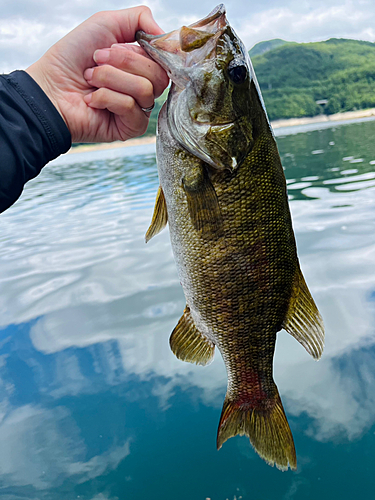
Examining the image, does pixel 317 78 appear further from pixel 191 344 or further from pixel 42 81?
pixel 191 344

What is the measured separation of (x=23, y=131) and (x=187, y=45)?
89 centimetres

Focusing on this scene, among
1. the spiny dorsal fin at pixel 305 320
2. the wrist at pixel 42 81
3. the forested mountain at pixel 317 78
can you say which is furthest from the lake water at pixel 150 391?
the forested mountain at pixel 317 78

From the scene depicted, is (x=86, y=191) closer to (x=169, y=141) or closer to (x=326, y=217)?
(x=326, y=217)

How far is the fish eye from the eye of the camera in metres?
1.68

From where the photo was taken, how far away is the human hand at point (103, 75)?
187 cm

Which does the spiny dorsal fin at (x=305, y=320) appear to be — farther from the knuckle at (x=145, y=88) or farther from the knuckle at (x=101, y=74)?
the knuckle at (x=101, y=74)

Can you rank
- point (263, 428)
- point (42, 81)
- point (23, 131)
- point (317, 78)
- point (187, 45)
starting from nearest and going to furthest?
point (187, 45), point (23, 131), point (263, 428), point (42, 81), point (317, 78)

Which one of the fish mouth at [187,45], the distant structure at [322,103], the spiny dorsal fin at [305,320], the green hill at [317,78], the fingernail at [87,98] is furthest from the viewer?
the green hill at [317,78]

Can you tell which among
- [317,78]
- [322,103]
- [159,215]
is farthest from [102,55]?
[317,78]

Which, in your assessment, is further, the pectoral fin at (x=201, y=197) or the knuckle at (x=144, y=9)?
the knuckle at (x=144, y=9)

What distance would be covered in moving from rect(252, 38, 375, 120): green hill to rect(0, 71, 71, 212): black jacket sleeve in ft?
330

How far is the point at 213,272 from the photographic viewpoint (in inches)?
69.8

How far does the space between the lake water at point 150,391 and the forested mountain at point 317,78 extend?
63439 millimetres

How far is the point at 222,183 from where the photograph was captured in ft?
5.51
